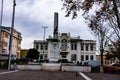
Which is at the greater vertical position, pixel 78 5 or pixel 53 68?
pixel 78 5

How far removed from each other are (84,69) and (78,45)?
6315 centimetres

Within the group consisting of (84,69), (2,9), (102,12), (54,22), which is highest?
(2,9)

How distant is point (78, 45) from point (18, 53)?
3085 centimetres

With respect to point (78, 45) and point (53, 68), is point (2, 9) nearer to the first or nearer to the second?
point (53, 68)

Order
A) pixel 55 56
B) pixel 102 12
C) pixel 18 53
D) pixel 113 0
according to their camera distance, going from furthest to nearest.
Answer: pixel 18 53
pixel 55 56
pixel 102 12
pixel 113 0

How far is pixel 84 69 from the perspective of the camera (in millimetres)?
43156

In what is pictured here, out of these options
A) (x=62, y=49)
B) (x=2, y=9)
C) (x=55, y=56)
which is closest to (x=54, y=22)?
(x=55, y=56)

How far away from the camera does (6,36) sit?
357 feet

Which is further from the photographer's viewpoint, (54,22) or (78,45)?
(78,45)

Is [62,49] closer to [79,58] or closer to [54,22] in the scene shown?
[79,58]

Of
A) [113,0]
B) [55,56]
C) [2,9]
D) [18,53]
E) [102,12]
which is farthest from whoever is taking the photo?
[18,53]

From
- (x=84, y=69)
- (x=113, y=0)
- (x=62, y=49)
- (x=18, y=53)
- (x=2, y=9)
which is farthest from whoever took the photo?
(x=18, y=53)

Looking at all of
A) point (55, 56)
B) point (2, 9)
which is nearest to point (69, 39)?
point (2, 9)

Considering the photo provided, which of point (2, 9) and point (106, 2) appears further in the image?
point (2, 9)
